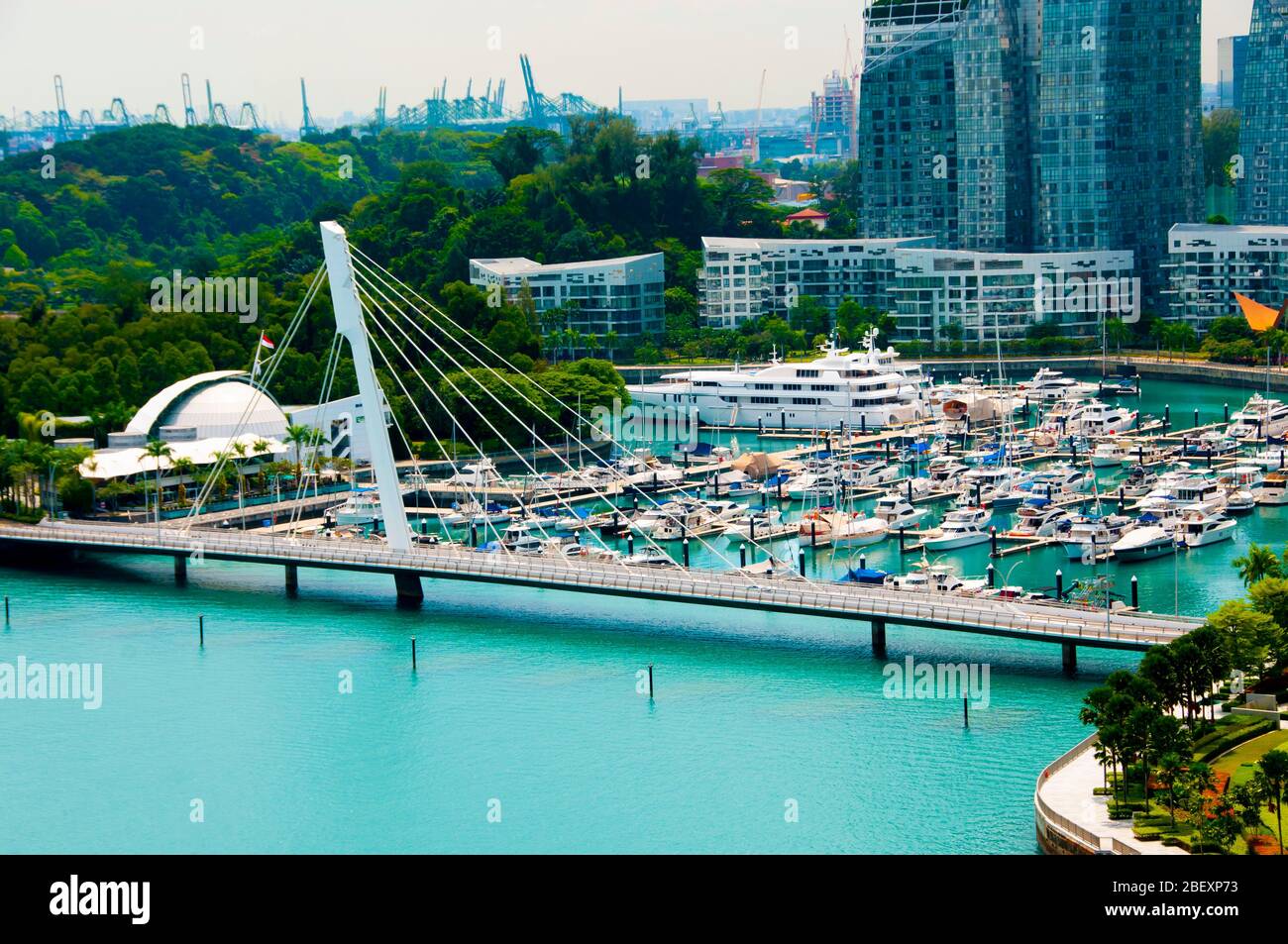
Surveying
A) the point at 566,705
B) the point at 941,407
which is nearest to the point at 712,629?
the point at 566,705

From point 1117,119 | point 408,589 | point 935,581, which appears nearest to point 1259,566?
point 935,581

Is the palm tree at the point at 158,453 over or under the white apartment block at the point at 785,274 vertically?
under

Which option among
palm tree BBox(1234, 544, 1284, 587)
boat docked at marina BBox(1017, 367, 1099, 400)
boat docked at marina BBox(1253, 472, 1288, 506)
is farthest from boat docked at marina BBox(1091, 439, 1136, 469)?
palm tree BBox(1234, 544, 1284, 587)

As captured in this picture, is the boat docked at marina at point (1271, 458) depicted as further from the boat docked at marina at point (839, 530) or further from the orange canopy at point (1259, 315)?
the orange canopy at point (1259, 315)

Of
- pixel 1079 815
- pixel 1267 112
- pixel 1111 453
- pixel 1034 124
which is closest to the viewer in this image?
pixel 1079 815

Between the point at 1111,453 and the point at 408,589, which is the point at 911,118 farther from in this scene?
the point at 408,589

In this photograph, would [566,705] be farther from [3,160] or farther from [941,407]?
[3,160]

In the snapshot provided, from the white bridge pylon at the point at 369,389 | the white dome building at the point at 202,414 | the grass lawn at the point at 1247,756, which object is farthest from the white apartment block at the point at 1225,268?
the grass lawn at the point at 1247,756
